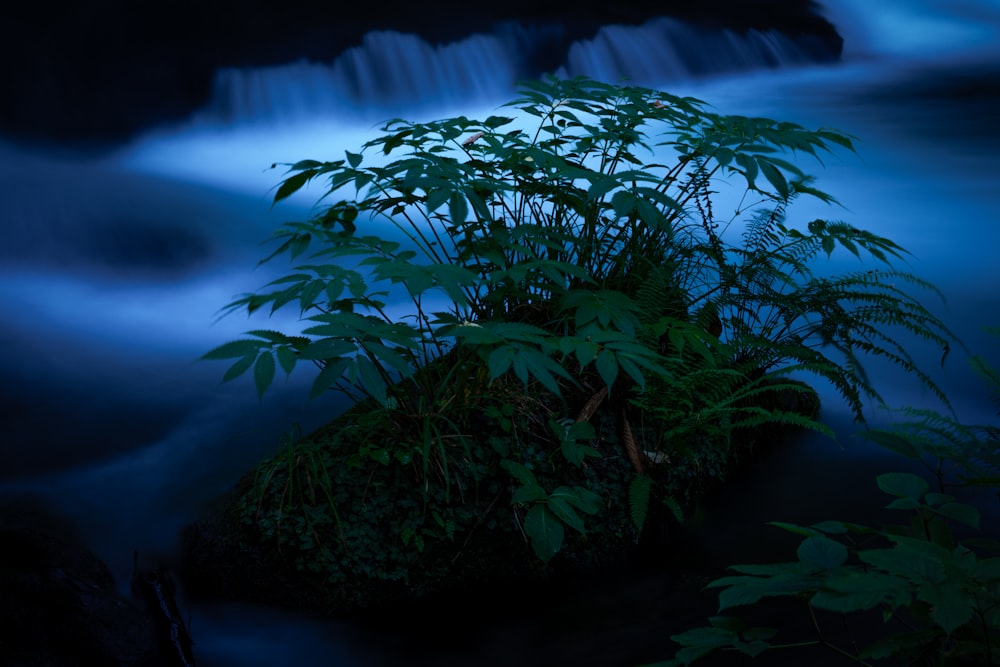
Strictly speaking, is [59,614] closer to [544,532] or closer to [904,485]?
[544,532]

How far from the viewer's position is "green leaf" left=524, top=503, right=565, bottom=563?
216 centimetres

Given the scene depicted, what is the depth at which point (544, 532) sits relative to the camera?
7.16ft

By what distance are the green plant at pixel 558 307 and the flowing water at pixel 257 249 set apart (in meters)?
0.49

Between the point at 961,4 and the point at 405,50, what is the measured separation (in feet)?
29.1

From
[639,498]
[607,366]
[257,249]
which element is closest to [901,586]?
[607,366]

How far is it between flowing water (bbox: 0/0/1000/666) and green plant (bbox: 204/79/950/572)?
493 mm

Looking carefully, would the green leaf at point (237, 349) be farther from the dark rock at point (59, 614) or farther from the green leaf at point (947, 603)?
the green leaf at point (947, 603)

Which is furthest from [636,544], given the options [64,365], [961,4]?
[961,4]

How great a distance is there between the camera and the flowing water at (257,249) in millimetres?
2932

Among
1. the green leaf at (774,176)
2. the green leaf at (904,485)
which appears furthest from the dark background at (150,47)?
the green leaf at (904,485)

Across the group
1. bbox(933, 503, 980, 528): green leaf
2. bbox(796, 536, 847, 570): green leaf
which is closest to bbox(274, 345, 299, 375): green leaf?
bbox(796, 536, 847, 570): green leaf

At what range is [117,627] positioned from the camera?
2193 millimetres

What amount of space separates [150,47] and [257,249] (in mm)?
2364

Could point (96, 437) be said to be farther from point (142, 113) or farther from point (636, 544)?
point (142, 113)
